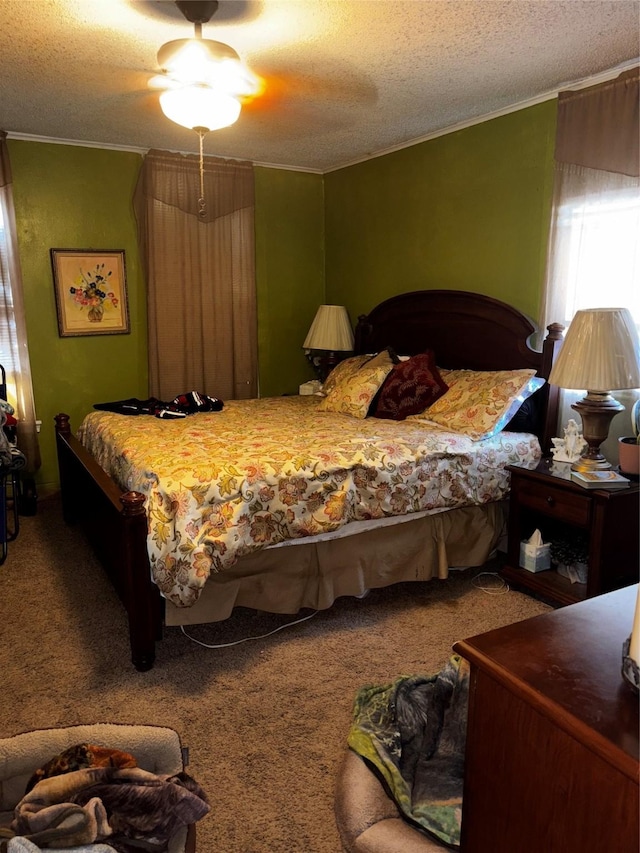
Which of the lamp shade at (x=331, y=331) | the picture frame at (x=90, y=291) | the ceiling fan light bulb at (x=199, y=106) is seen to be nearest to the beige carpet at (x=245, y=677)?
the picture frame at (x=90, y=291)

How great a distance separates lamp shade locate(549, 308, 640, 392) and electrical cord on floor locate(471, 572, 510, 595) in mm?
1066

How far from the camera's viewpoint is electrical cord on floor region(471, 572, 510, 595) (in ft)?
9.61

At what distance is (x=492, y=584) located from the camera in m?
3.00

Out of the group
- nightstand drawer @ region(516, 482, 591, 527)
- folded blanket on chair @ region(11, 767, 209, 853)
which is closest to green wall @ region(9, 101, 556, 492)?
nightstand drawer @ region(516, 482, 591, 527)

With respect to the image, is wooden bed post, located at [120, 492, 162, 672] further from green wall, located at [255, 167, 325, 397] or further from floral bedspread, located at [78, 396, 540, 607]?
green wall, located at [255, 167, 325, 397]

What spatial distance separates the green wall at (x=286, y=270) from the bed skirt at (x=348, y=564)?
2.47 m

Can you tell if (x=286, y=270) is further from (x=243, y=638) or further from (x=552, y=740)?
(x=552, y=740)

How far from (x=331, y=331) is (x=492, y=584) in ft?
7.46

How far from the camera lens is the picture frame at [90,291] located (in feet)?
13.6

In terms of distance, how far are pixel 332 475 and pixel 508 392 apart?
1.12 m

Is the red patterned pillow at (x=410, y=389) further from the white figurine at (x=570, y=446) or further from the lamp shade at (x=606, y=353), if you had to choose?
the lamp shade at (x=606, y=353)

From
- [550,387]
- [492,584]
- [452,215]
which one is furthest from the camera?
[452,215]

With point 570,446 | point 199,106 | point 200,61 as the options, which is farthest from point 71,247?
point 570,446

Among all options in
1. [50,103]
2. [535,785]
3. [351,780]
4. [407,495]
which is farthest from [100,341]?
[535,785]
